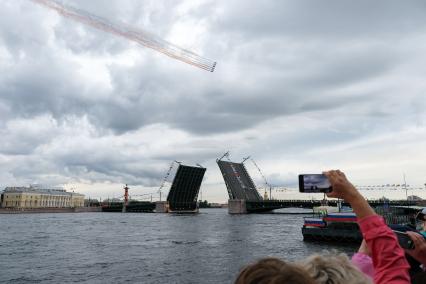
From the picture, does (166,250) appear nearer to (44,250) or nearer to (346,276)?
(44,250)

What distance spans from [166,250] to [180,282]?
1319 centimetres

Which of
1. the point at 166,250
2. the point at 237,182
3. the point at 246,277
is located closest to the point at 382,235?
the point at 246,277

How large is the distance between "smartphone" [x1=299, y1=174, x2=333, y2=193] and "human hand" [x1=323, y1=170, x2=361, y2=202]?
90 mm

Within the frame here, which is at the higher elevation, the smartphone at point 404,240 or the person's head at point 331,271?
the smartphone at point 404,240

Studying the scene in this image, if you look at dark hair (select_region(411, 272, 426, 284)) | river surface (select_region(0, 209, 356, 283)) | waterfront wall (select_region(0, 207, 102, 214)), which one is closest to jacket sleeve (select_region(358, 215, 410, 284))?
dark hair (select_region(411, 272, 426, 284))

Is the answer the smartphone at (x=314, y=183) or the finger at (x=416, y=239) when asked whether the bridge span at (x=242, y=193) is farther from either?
the finger at (x=416, y=239)

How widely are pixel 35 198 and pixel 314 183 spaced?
171 m

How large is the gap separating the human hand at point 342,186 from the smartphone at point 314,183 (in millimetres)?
90

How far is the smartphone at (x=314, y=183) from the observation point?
2.43 meters

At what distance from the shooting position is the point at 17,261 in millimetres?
26578

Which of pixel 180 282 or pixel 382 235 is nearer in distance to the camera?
pixel 382 235

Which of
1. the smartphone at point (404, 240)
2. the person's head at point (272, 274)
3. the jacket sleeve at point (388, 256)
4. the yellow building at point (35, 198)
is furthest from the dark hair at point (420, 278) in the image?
the yellow building at point (35, 198)

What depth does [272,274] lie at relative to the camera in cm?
134

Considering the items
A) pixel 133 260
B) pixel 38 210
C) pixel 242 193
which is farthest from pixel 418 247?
pixel 38 210
